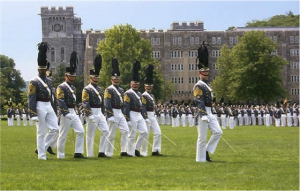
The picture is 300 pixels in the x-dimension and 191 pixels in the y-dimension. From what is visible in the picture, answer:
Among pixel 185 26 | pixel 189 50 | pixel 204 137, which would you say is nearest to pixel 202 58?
pixel 204 137

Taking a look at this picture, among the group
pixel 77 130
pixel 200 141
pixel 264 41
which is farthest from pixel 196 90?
pixel 264 41

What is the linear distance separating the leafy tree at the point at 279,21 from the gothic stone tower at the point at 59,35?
182ft

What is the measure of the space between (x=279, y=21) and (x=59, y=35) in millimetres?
64899

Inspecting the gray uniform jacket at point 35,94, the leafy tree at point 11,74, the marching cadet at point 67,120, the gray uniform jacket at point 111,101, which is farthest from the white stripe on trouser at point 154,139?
the leafy tree at point 11,74

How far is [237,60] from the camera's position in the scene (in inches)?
3794

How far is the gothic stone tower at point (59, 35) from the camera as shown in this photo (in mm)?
149125

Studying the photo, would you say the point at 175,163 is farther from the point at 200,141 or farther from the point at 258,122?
the point at 258,122

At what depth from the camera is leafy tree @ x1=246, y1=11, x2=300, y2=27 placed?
Answer: 587 ft

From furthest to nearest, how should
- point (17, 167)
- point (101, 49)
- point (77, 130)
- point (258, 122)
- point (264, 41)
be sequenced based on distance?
point (101, 49) → point (264, 41) → point (258, 122) → point (77, 130) → point (17, 167)

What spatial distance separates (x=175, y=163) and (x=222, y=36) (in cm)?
11738

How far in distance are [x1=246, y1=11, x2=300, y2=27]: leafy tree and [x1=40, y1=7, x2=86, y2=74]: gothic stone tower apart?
55.3 metres

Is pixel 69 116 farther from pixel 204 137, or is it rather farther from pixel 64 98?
pixel 204 137

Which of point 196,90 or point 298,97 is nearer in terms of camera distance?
point 196,90

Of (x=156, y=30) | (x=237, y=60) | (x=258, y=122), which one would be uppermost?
(x=156, y=30)
